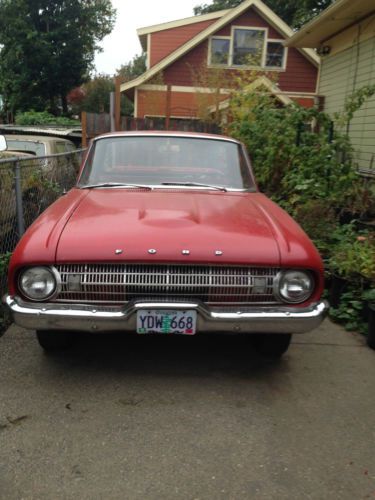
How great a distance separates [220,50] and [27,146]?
13.3 m

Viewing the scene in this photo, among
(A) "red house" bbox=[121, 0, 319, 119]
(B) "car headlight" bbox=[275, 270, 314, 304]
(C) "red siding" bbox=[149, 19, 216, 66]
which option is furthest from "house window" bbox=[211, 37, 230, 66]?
(B) "car headlight" bbox=[275, 270, 314, 304]

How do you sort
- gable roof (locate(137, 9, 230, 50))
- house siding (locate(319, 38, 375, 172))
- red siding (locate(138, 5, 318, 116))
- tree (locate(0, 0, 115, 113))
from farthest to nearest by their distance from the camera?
tree (locate(0, 0, 115, 113)) < gable roof (locate(137, 9, 230, 50)) < red siding (locate(138, 5, 318, 116)) < house siding (locate(319, 38, 375, 172))

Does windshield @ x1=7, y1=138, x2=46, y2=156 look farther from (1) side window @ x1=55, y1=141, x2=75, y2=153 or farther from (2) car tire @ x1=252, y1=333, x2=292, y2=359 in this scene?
(2) car tire @ x1=252, y1=333, x2=292, y2=359

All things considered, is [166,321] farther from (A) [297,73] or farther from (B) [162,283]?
(A) [297,73]

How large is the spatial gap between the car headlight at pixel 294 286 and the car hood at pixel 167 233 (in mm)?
137

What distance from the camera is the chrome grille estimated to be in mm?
2744

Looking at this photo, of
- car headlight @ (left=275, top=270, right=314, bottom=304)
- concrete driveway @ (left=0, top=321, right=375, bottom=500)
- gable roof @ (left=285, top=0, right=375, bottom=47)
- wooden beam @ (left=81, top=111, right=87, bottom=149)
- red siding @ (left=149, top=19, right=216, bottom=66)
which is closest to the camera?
concrete driveway @ (left=0, top=321, right=375, bottom=500)

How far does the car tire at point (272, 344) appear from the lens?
130 inches

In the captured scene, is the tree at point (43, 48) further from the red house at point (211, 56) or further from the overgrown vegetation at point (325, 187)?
the overgrown vegetation at point (325, 187)

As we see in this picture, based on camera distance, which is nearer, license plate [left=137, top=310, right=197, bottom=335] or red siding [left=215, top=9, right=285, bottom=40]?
license plate [left=137, top=310, right=197, bottom=335]

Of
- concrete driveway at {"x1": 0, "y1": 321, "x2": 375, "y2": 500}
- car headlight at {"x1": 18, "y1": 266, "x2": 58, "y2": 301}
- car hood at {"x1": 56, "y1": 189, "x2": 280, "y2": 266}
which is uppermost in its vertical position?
car hood at {"x1": 56, "y1": 189, "x2": 280, "y2": 266}

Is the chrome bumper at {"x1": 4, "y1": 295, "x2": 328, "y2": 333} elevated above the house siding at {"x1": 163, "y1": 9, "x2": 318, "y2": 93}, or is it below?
below

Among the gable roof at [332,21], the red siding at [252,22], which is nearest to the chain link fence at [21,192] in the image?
the gable roof at [332,21]

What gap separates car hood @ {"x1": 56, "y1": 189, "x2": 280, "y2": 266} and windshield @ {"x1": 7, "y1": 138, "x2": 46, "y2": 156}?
490 centimetres
